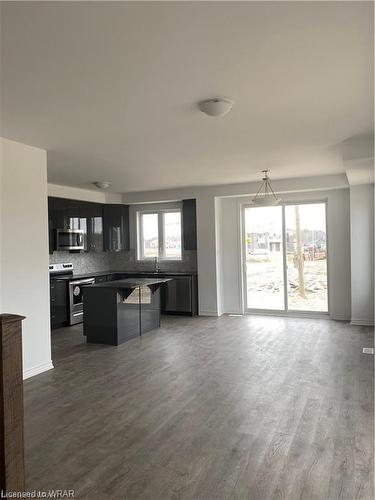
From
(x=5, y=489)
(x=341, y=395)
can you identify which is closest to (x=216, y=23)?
(x=5, y=489)

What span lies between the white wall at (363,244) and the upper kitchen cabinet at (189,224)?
2.93 meters

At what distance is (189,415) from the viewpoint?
10.9 feet

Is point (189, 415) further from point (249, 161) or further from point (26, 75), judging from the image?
point (249, 161)

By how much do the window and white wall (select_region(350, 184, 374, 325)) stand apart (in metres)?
3.57

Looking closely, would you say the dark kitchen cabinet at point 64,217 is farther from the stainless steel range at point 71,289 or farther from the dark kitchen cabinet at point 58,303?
the dark kitchen cabinet at point 58,303

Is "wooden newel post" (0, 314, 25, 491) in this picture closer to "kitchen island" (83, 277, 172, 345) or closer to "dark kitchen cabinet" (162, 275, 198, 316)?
"kitchen island" (83, 277, 172, 345)

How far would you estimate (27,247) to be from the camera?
14.1 feet

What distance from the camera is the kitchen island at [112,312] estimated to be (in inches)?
222

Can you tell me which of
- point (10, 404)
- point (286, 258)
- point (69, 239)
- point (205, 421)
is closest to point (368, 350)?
point (286, 258)

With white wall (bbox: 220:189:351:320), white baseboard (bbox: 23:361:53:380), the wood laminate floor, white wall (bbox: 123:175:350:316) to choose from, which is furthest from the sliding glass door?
white baseboard (bbox: 23:361:53:380)

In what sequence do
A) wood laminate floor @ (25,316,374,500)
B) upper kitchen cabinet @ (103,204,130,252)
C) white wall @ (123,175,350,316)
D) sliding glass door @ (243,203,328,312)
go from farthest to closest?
1. upper kitchen cabinet @ (103,204,130,252)
2. white wall @ (123,175,350,316)
3. sliding glass door @ (243,203,328,312)
4. wood laminate floor @ (25,316,374,500)

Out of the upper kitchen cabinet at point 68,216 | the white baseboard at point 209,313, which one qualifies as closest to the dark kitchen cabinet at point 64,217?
the upper kitchen cabinet at point 68,216

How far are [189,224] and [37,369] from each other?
4.37 meters

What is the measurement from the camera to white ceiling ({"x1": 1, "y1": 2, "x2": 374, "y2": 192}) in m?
2.00
